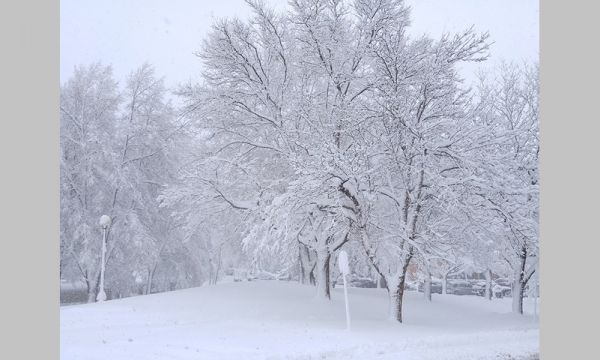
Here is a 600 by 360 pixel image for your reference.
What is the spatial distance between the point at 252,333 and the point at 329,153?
528 cm

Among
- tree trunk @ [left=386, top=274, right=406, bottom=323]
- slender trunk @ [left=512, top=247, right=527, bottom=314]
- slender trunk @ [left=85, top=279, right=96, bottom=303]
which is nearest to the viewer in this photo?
tree trunk @ [left=386, top=274, right=406, bottom=323]

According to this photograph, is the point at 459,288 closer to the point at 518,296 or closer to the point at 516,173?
the point at 518,296

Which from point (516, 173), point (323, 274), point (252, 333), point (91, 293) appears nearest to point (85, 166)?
point (91, 293)

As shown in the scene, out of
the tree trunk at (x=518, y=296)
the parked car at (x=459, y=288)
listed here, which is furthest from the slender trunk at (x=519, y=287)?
the parked car at (x=459, y=288)

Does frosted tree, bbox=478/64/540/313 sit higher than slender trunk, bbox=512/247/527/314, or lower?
higher

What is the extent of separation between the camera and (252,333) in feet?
40.6

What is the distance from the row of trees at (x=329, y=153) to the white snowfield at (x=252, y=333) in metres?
1.76

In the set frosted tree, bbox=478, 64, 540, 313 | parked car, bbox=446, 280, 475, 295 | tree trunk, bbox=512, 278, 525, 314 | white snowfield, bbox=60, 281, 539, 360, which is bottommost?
parked car, bbox=446, 280, 475, 295

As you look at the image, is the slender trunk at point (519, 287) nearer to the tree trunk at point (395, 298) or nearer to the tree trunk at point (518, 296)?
the tree trunk at point (518, 296)

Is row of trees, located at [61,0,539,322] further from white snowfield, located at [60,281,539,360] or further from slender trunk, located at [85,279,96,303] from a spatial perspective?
white snowfield, located at [60,281,539,360]

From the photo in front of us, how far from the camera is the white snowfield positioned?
9.98 meters

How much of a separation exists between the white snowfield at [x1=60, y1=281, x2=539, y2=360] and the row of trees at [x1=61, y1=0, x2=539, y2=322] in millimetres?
1763

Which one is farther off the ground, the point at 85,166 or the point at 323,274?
the point at 85,166

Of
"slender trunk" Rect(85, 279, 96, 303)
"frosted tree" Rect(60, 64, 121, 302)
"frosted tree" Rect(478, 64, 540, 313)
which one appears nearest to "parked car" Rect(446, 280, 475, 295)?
"frosted tree" Rect(478, 64, 540, 313)
